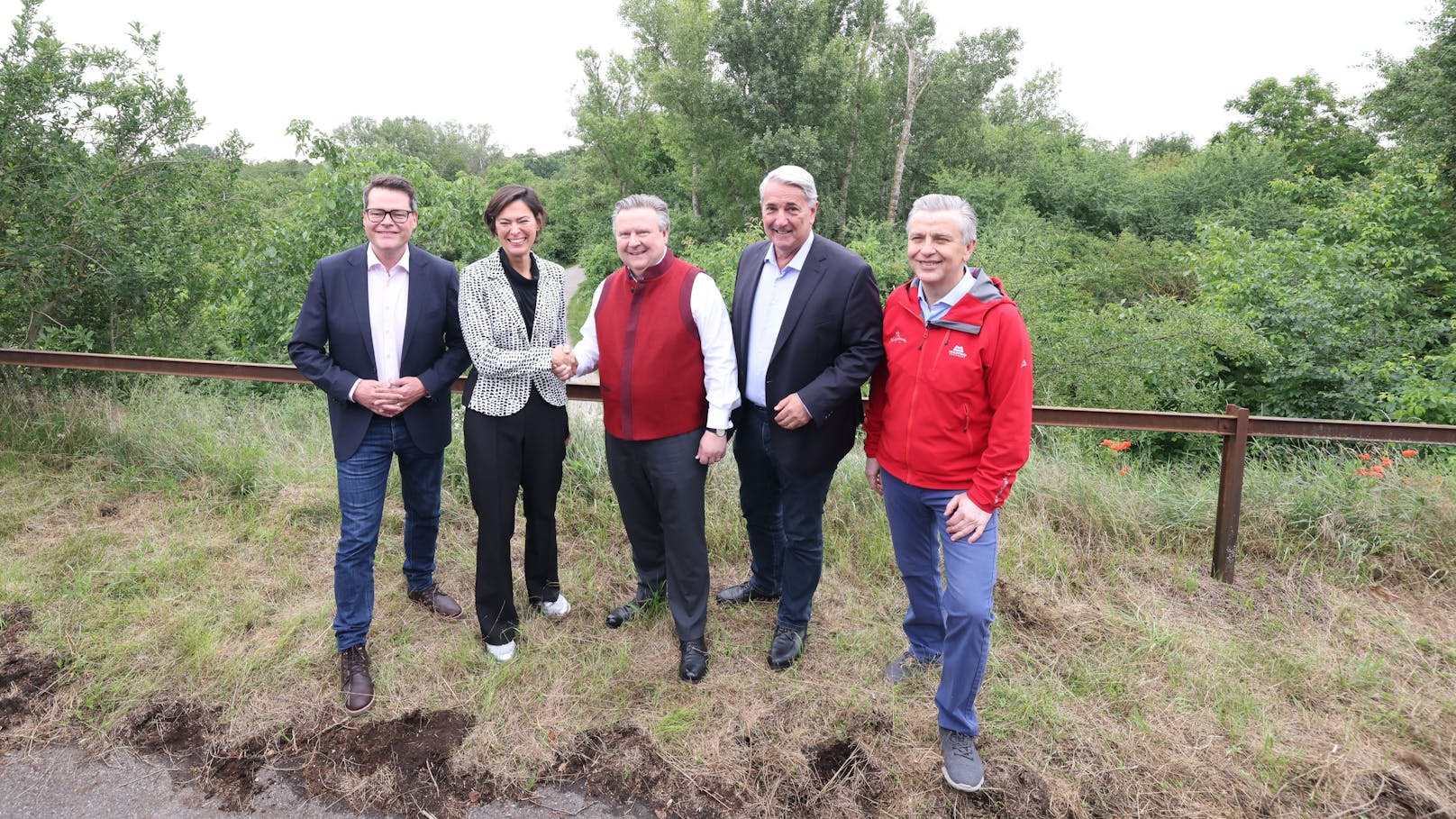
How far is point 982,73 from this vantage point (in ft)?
109

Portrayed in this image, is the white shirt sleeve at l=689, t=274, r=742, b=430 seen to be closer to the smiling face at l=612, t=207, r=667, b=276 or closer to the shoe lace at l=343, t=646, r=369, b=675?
the smiling face at l=612, t=207, r=667, b=276

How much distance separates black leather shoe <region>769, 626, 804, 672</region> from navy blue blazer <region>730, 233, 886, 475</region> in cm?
78

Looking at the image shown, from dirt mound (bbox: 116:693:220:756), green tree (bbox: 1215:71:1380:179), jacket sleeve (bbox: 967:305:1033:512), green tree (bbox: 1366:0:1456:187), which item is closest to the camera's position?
jacket sleeve (bbox: 967:305:1033:512)

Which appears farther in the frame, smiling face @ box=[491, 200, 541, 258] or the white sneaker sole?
smiling face @ box=[491, 200, 541, 258]

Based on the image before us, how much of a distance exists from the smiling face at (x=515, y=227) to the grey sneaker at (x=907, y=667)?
2279mm

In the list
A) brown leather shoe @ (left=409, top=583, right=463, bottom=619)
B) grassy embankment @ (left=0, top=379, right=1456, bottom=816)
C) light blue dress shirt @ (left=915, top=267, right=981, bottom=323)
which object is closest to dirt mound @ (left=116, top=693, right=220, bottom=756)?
grassy embankment @ (left=0, top=379, right=1456, bottom=816)

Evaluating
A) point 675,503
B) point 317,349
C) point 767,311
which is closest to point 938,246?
point 767,311

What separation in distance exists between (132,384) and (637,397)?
237 inches

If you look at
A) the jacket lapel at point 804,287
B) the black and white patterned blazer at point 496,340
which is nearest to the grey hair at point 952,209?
the jacket lapel at point 804,287

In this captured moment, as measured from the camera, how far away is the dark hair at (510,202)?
3.04 m

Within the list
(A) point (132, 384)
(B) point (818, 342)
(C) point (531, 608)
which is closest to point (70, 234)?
(A) point (132, 384)

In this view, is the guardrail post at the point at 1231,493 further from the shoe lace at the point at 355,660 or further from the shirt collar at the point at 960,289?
the shoe lace at the point at 355,660

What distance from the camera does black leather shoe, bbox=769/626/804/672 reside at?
127 inches

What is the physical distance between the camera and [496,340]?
3.11 meters
